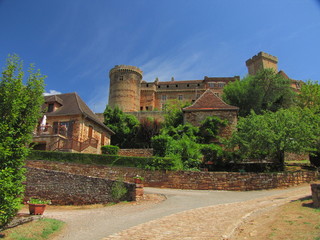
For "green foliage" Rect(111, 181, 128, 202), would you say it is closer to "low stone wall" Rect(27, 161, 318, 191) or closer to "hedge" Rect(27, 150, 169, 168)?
"low stone wall" Rect(27, 161, 318, 191)

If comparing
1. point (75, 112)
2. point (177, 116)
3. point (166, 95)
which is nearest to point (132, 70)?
point (166, 95)

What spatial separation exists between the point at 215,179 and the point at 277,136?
461 cm

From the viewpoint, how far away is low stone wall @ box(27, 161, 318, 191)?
46.4ft

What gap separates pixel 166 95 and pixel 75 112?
1414 inches

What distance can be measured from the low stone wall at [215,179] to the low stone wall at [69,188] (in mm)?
3348

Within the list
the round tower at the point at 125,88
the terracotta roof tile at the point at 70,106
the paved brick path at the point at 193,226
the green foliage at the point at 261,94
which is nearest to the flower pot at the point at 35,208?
the paved brick path at the point at 193,226

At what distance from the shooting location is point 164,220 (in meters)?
7.89

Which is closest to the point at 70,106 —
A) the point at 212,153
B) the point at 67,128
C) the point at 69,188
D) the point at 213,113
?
the point at 67,128

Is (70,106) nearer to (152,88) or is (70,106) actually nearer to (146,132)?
(146,132)

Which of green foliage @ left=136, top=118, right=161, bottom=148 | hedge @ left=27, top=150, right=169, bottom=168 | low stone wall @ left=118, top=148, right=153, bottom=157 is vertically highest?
green foliage @ left=136, top=118, right=161, bottom=148

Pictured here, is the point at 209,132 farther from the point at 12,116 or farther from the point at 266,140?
the point at 12,116

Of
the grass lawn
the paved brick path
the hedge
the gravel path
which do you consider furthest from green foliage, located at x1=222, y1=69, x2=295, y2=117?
the grass lawn

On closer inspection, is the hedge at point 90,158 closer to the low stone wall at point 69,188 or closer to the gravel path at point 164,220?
the low stone wall at point 69,188

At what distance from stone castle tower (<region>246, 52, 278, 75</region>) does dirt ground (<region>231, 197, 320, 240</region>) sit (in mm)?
54962
